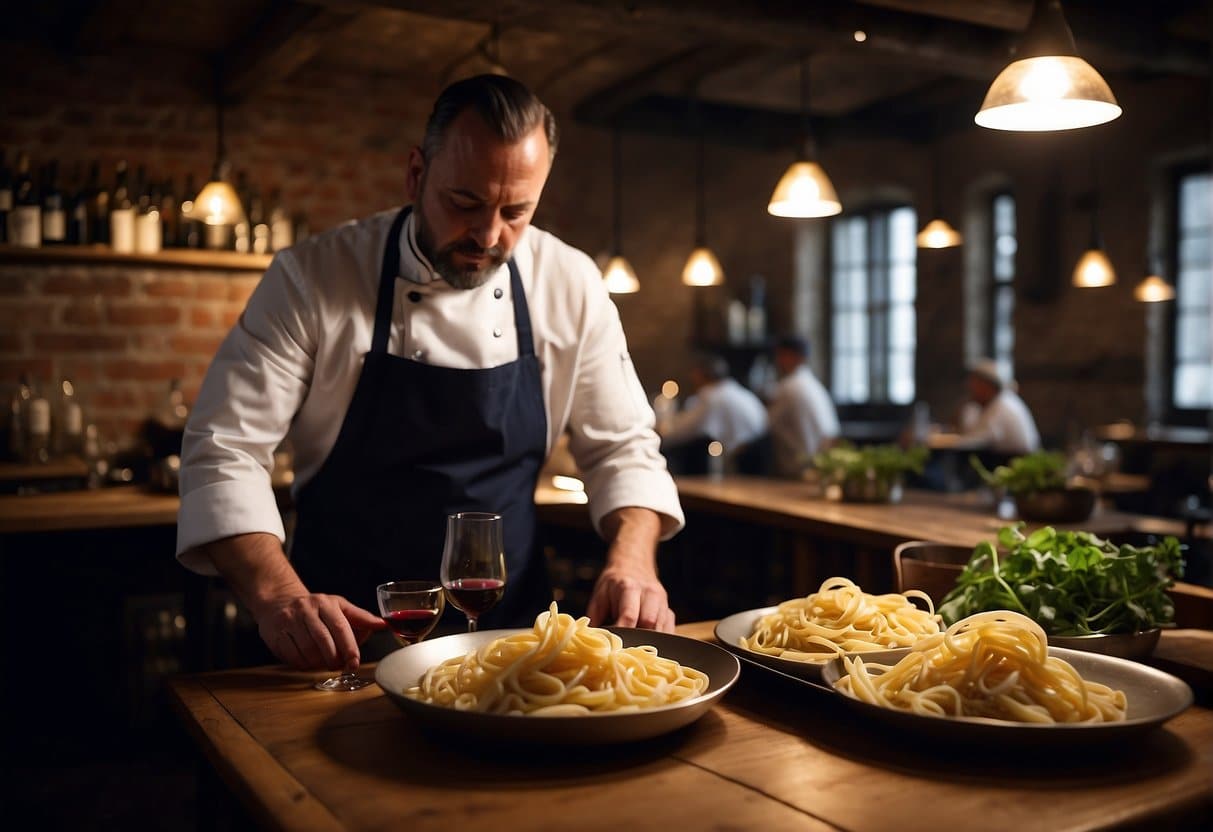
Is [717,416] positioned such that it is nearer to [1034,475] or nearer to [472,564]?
[1034,475]

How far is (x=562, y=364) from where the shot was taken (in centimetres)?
222

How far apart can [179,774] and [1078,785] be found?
136 inches

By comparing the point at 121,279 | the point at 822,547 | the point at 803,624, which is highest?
the point at 121,279

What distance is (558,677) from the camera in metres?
1.21

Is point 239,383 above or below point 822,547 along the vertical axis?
above

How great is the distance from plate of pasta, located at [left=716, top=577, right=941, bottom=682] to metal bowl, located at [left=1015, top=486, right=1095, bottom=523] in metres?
2.39

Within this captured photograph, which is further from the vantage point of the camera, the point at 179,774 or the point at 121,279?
the point at 121,279

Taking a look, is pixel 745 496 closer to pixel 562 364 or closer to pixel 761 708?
pixel 562 364

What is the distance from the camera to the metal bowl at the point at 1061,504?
374 cm

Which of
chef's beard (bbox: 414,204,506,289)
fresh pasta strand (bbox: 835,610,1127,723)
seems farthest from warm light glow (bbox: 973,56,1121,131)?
fresh pasta strand (bbox: 835,610,1127,723)

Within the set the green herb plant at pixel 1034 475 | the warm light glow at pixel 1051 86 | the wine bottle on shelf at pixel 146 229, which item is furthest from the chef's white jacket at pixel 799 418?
the warm light glow at pixel 1051 86

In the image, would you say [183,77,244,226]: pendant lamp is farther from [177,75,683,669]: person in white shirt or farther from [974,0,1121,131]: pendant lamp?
[974,0,1121,131]: pendant lamp

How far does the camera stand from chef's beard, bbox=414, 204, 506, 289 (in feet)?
6.41

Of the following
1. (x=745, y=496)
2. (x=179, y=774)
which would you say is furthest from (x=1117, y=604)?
(x=179, y=774)
